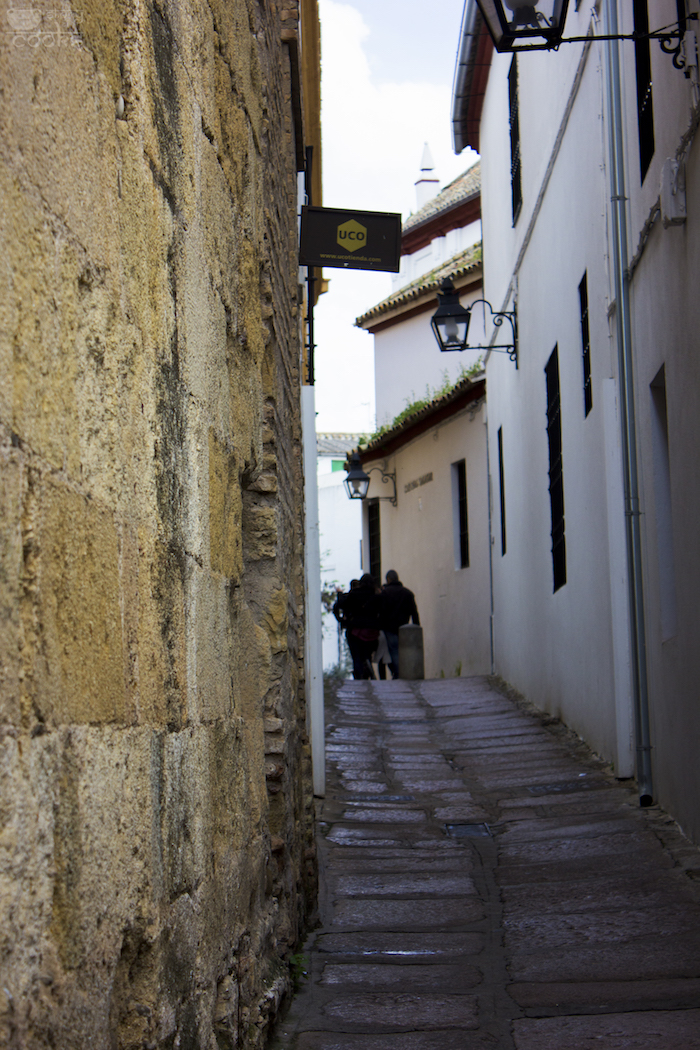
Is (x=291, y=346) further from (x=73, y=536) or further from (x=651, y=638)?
(x=73, y=536)

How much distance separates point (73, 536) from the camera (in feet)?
4.87

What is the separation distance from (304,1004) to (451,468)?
14219mm

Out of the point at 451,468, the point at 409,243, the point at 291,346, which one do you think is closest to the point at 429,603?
the point at 451,468

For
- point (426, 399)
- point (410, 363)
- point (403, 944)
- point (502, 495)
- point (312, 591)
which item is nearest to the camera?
point (403, 944)

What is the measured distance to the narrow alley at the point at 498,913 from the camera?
3.38 metres

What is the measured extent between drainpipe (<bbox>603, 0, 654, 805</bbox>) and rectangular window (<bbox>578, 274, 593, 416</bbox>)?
4.22 ft

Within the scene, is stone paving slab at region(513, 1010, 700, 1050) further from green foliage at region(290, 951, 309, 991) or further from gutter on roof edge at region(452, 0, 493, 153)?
gutter on roof edge at region(452, 0, 493, 153)

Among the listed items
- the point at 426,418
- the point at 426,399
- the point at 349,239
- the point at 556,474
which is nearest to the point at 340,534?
the point at 426,399

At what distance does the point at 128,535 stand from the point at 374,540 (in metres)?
20.1

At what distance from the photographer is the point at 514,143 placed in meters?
11.9

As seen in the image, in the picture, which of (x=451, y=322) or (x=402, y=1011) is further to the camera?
(x=451, y=322)

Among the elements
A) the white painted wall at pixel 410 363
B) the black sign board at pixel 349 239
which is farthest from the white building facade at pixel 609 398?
the white painted wall at pixel 410 363

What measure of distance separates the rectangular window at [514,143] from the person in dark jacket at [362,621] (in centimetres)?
504

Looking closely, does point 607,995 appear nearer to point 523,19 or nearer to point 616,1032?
point 616,1032
